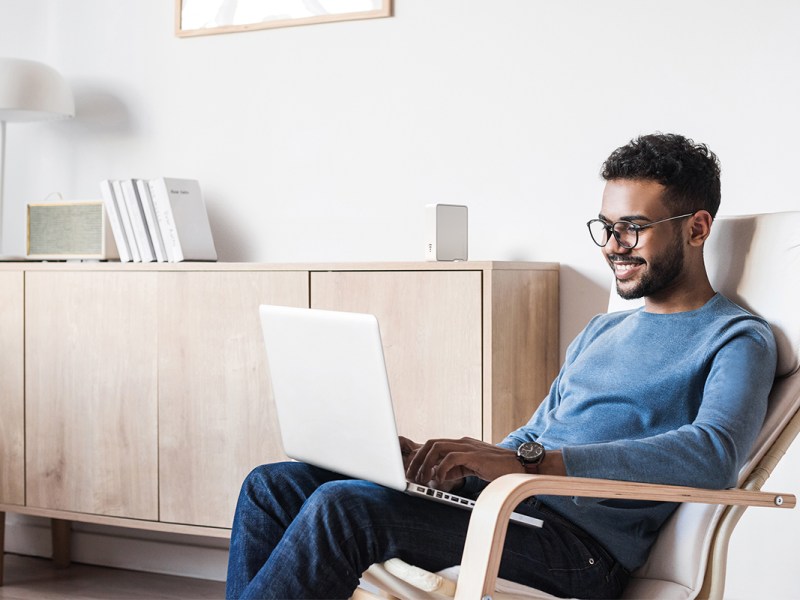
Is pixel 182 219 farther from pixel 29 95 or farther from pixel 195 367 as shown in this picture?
pixel 29 95

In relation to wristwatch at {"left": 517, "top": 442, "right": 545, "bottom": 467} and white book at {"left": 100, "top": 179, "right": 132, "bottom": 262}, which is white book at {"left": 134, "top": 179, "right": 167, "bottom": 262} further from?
wristwatch at {"left": 517, "top": 442, "right": 545, "bottom": 467}

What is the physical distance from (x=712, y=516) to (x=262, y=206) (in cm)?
178

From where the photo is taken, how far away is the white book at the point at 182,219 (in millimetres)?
2846

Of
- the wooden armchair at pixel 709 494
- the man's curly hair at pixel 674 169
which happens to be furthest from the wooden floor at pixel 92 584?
the man's curly hair at pixel 674 169

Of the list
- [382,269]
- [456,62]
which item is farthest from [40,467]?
[456,62]

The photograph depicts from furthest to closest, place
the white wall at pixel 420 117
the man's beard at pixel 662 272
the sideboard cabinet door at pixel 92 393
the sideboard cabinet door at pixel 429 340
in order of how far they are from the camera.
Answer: the sideboard cabinet door at pixel 92 393 → the white wall at pixel 420 117 → the sideboard cabinet door at pixel 429 340 → the man's beard at pixel 662 272

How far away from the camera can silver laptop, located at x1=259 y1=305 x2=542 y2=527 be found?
59.1 inches

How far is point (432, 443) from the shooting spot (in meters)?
1.54

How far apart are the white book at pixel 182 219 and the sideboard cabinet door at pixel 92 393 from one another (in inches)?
5.4

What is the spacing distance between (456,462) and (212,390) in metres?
1.30

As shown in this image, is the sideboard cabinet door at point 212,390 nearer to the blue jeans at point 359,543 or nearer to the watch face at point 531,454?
the blue jeans at point 359,543

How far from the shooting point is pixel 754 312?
179 centimetres

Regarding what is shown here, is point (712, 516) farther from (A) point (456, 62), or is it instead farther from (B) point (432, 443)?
(A) point (456, 62)

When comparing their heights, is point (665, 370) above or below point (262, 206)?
below
